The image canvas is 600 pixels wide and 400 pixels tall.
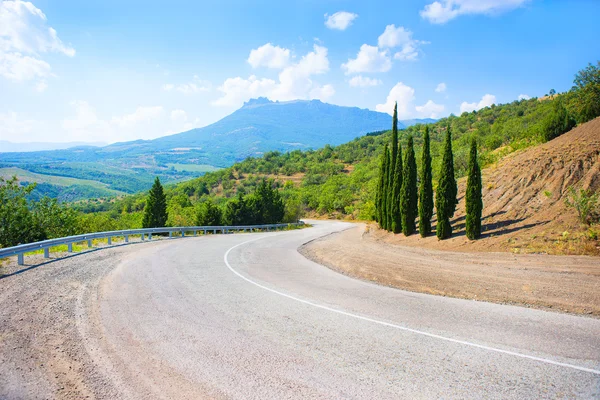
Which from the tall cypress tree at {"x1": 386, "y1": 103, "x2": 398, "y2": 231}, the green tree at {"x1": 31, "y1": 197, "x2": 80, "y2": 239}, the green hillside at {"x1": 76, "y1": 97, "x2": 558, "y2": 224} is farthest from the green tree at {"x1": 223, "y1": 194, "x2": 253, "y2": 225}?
the tall cypress tree at {"x1": 386, "y1": 103, "x2": 398, "y2": 231}

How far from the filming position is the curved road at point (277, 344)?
4473 mm

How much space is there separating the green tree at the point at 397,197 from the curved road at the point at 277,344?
17839mm

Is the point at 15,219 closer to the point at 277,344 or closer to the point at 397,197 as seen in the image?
the point at 397,197

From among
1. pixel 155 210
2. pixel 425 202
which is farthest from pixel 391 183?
pixel 155 210

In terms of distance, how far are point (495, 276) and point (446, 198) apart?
32.5ft

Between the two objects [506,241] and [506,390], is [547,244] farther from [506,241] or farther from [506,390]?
[506,390]

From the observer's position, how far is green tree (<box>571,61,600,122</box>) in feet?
90.7

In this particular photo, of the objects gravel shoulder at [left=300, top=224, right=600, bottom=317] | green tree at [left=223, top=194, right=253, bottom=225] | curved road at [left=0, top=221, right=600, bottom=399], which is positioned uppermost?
curved road at [left=0, top=221, right=600, bottom=399]

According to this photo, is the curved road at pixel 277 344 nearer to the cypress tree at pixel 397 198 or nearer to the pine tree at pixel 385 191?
the cypress tree at pixel 397 198

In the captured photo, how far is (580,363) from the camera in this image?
16.5 feet

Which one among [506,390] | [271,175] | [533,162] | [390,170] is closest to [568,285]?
[506,390]

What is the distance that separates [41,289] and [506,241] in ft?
54.8

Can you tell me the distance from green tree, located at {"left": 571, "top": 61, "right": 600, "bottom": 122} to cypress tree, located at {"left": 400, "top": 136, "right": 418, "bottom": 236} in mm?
14237

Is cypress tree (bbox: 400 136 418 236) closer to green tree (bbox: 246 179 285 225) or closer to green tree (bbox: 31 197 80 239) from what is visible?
green tree (bbox: 31 197 80 239)
